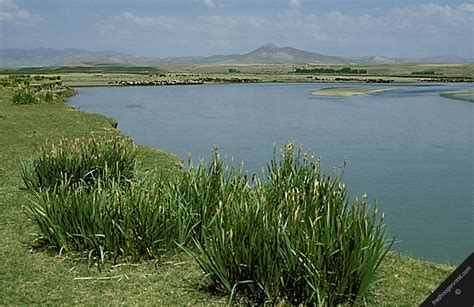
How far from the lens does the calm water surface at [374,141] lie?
13.7 m

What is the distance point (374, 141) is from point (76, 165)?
61.5 ft

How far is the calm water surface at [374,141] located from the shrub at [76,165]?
6032 mm

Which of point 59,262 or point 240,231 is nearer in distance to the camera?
point 240,231

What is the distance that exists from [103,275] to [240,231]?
205cm

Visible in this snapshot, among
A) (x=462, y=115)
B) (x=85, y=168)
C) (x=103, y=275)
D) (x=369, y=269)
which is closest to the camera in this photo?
(x=369, y=269)

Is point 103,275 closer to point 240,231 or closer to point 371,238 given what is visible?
point 240,231

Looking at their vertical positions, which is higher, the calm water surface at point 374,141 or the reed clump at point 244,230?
the reed clump at point 244,230

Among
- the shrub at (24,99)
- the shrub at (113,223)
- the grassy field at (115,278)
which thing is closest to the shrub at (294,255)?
the grassy field at (115,278)

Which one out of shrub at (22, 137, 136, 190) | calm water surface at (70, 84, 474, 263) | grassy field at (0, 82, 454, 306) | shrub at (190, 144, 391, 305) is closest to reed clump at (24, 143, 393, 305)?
shrub at (190, 144, 391, 305)

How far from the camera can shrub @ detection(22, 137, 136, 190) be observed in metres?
12.0

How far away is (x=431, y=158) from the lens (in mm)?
22984

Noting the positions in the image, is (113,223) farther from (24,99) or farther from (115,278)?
(24,99)

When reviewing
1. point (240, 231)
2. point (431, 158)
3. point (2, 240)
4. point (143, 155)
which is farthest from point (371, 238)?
point (431, 158)

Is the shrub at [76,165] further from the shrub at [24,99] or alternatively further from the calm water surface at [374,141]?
the shrub at [24,99]
